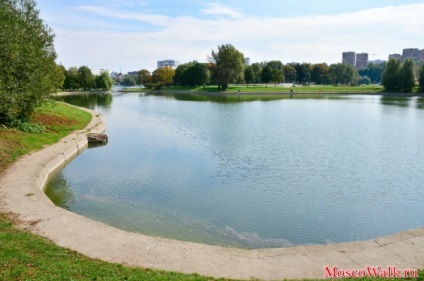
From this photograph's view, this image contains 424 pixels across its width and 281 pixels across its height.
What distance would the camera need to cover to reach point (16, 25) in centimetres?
2550

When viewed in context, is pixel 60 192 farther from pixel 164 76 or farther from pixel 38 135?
pixel 164 76

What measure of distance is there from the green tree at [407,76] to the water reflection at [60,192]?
103 meters

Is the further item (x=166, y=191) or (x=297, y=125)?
(x=297, y=125)

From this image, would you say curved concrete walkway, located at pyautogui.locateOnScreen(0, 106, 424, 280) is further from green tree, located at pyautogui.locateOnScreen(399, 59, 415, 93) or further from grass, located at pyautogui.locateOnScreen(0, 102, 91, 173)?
green tree, located at pyautogui.locateOnScreen(399, 59, 415, 93)

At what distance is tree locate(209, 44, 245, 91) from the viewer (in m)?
110

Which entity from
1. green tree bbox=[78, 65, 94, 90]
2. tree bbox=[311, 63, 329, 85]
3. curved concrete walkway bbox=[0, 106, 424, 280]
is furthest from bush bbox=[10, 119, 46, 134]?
tree bbox=[311, 63, 329, 85]

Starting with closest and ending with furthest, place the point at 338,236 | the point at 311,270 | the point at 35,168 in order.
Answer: the point at 311,270, the point at 338,236, the point at 35,168

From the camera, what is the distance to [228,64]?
11050 centimetres

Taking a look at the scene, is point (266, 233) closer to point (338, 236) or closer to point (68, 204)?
point (338, 236)

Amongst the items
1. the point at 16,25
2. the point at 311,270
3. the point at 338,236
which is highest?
the point at 16,25

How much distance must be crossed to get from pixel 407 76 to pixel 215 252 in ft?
353

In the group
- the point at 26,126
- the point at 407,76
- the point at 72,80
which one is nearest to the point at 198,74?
the point at 72,80

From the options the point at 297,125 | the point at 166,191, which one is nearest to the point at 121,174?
the point at 166,191

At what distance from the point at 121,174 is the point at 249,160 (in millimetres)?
8059
